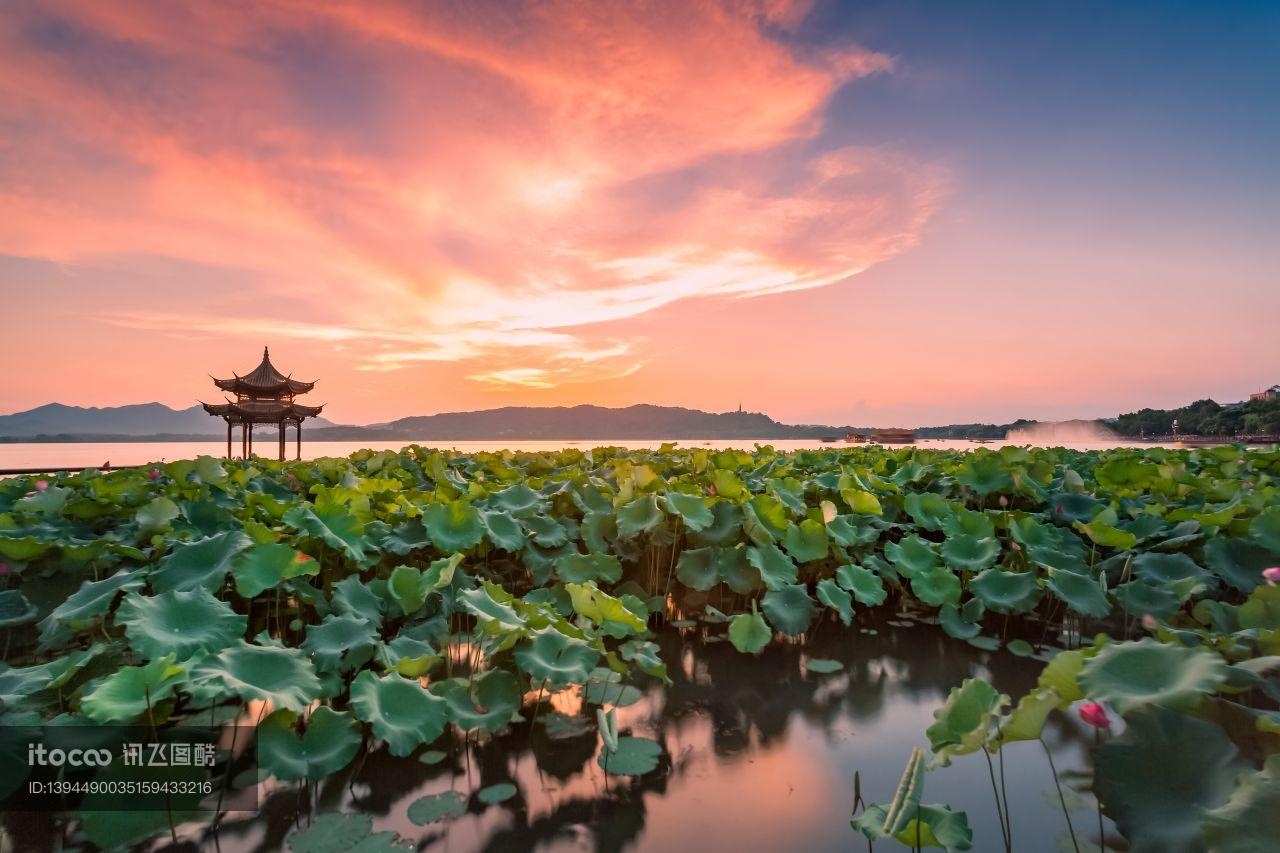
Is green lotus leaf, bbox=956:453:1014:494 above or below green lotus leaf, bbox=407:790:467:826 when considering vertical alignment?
above

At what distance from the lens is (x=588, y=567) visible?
12.6ft

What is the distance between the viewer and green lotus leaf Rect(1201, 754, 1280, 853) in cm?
115

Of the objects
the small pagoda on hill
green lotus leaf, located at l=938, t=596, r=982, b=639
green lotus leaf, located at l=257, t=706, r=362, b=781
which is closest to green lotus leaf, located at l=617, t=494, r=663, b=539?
green lotus leaf, located at l=938, t=596, r=982, b=639

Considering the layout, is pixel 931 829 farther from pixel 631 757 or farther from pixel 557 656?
pixel 557 656

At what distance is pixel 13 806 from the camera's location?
202cm

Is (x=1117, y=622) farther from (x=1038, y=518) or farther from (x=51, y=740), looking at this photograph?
(x=51, y=740)

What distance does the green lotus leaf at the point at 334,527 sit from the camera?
3168 millimetres

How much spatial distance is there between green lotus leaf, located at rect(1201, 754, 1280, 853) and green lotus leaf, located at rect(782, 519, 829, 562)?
2705mm

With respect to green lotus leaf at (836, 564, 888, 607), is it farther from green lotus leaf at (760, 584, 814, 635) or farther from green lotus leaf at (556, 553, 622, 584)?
green lotus leaf at (556, 553, 622, 584)

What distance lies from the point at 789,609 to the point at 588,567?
1204mm

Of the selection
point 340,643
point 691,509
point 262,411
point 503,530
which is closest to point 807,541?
Result: point 691,509

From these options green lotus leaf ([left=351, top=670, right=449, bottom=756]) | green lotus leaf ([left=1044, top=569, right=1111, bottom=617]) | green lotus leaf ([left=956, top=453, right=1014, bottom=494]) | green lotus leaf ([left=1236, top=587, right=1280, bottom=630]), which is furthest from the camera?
green lotus leaf ([left=956, top=453, right=1014, bottom=494])

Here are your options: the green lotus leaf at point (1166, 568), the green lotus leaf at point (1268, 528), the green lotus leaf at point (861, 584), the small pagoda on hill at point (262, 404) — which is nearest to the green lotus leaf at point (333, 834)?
the green lotus leaf at point (861, 584)

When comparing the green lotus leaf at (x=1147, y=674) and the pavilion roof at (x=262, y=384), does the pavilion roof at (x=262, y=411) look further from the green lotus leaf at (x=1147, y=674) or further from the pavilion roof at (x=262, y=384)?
the green lotus leaf at (x=1147, y=674)
